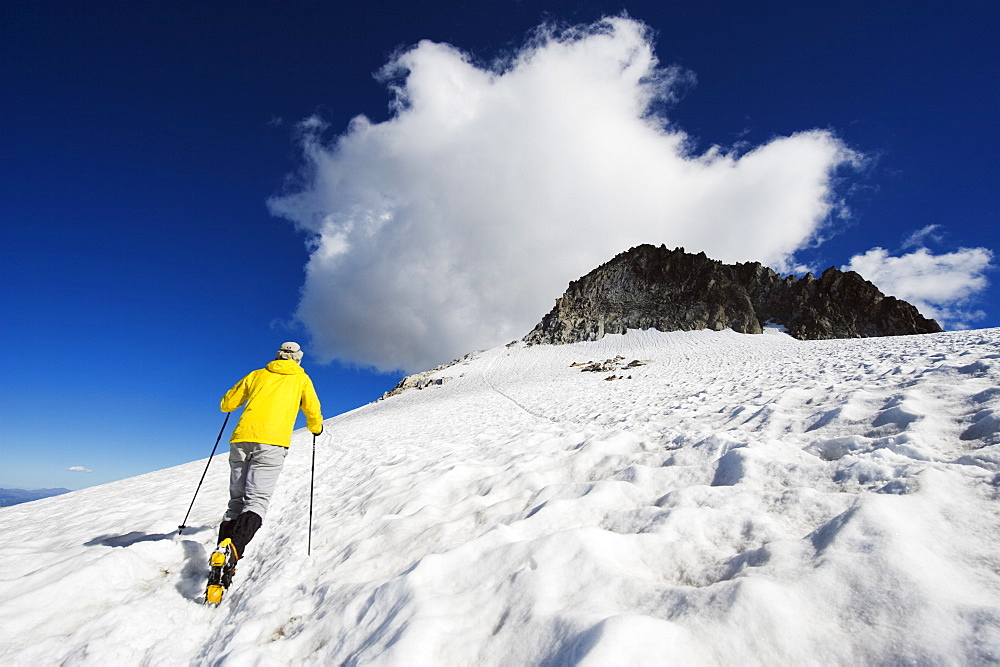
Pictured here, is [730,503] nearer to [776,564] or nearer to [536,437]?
[776,564]

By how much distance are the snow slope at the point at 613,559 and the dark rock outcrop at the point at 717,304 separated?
52414 mm

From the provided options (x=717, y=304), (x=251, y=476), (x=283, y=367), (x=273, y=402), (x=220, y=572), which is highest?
(x=717, y=304)

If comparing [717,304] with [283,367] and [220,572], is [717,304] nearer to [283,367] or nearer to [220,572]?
[283,367]

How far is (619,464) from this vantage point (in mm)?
5551

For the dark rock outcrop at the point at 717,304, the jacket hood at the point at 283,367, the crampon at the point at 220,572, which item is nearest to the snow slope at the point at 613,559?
the crampon at the point at 220,572

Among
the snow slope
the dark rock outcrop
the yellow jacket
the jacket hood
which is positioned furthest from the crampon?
the dark rock outcrop

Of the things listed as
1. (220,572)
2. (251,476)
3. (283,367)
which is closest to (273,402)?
(283,367)

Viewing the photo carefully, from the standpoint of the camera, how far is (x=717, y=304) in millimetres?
59125

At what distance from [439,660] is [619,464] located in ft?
11.9

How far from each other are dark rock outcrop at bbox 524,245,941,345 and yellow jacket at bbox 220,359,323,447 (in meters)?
53.1

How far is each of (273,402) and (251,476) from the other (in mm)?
891

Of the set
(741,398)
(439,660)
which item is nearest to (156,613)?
(439,660)

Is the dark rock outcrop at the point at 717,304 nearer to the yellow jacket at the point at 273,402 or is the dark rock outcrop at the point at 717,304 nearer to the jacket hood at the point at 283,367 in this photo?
the yellow jacket at the point at 273,402

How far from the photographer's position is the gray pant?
4926 millimetres
